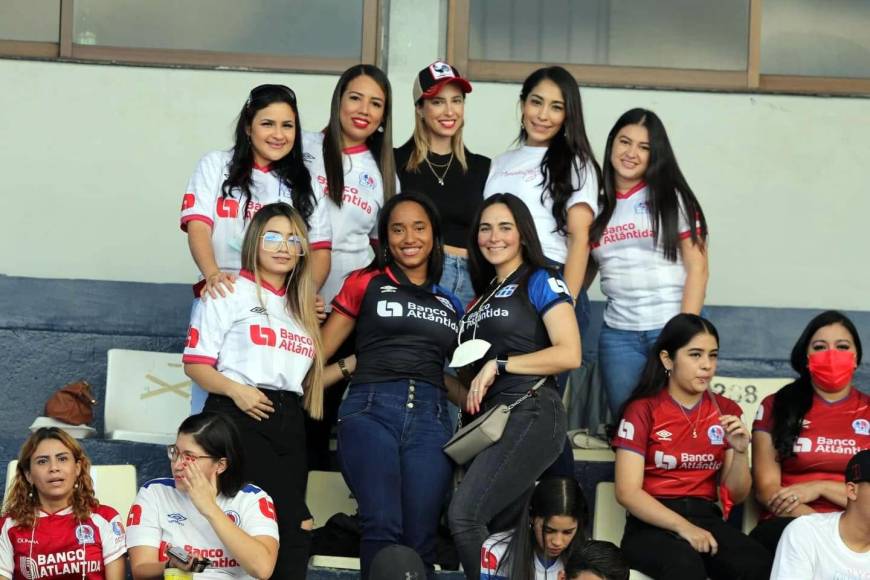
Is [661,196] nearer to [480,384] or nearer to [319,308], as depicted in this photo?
[480,384]

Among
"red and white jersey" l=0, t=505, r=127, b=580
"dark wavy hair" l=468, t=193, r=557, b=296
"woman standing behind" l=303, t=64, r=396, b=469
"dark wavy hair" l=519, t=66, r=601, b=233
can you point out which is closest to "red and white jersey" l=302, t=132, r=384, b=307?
"woman standing behind" l=303, t=64, r=396, b=469

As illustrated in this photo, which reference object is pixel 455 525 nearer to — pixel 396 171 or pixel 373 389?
pixel 373 389

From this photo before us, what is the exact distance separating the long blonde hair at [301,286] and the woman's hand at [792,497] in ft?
5.26

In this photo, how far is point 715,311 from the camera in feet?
24.6

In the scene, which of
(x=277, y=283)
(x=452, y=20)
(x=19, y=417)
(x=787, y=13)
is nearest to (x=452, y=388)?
(x=277, y=283)

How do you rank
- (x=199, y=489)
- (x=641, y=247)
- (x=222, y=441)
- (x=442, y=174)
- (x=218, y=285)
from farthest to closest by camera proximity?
(x=442, y=174) < (x=641, y=247) < (x=218, y=285) < (x=222, y=441) < (x=199, y=489)

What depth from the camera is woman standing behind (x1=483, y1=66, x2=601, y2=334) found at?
603 centimetres

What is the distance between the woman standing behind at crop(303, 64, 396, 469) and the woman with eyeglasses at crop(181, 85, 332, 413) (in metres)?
0.11

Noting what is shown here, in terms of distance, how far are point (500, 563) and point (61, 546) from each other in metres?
1.38

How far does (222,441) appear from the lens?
16.6ft

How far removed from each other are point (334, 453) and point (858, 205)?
126 inches

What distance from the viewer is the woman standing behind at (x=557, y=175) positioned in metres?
6.03

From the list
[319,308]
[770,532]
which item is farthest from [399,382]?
[770,532]

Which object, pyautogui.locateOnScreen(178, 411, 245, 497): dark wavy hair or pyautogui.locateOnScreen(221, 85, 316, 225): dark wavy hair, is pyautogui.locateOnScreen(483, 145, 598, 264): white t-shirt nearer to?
pyautogui.locateOnScreen(221, 85, 316, 225): dark wavy hair
